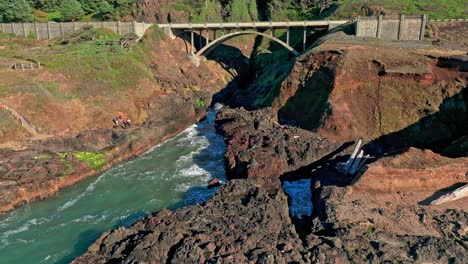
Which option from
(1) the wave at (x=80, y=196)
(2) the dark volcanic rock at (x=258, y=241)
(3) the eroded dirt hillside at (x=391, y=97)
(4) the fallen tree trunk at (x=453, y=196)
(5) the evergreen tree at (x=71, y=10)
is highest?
(5) the evergreen tree at (x=71, y=10)

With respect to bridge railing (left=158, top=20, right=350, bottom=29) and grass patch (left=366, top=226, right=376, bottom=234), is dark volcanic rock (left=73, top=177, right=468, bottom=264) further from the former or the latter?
bridge railing (left=158, top=20, right=350, bottom=29)

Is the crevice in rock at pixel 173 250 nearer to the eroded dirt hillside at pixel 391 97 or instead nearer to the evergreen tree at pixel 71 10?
the eroded dirt hillside at pixel 391 97

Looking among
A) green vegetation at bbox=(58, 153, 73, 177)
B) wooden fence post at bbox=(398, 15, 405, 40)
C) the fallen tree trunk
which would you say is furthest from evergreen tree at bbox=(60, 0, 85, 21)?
the fallen tree trunk

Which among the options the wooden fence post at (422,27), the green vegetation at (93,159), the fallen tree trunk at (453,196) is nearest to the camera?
the fallen tree trunk at (453,196)

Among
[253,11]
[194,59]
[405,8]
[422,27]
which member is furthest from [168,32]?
[405,8]

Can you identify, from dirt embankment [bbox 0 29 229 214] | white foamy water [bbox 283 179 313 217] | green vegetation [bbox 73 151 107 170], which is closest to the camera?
white foamy water [bbox 283 179 313 217]

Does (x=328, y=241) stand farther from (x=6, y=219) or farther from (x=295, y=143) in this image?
(x=6, y=219)

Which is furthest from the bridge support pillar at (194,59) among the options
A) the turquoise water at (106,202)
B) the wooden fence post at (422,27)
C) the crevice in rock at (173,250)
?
the crevice in rock at (173,250)

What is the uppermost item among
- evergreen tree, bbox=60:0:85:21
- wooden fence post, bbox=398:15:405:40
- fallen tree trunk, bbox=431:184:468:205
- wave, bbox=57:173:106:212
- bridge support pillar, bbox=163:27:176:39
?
evergreen tree, bbox=60:0:85:21
